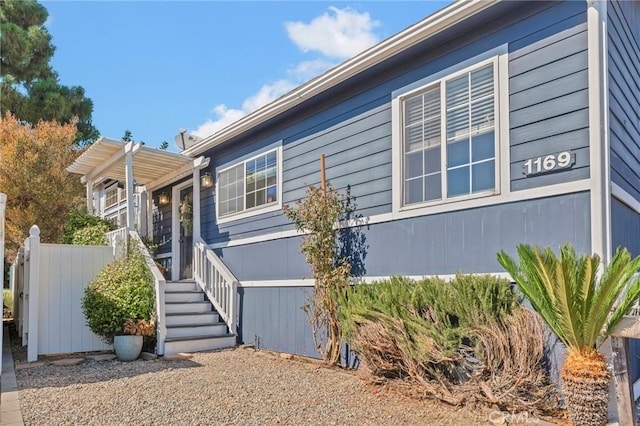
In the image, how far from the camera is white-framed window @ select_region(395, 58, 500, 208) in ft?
15.2

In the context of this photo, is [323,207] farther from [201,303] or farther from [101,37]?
[101,37]

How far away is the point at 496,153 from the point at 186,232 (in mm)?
7232

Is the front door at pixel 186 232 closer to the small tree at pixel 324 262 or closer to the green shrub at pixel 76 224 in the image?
the green shrub at pixel 76 224

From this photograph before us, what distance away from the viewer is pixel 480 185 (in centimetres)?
464

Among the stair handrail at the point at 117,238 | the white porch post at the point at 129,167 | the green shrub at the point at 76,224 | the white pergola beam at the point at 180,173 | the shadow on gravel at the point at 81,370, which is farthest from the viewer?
the white pergola beam at the point at 180,173

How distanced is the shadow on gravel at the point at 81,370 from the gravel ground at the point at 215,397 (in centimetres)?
1

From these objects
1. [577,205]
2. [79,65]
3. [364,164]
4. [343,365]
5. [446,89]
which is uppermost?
[79,65]

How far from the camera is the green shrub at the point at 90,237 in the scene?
26.8 feet

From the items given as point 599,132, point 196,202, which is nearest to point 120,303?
point 196,202

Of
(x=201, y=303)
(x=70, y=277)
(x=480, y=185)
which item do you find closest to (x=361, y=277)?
(x=480, y=185)

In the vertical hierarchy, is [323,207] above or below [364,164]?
below

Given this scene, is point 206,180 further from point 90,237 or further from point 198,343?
point 198,343

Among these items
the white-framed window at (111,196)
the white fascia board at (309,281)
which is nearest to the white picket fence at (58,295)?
the white fascia board at (309,281)

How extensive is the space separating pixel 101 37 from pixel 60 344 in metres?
5.94
